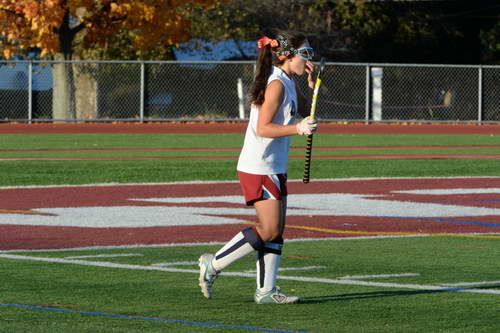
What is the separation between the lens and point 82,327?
7.18m

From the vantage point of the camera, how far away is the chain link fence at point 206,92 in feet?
117

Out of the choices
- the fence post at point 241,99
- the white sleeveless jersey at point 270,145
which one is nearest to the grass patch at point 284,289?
the white sleeveless jersey at point 270,145

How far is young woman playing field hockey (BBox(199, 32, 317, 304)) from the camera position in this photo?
8.27 meters

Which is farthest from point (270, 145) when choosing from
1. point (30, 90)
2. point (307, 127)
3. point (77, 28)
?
point (77, 28)

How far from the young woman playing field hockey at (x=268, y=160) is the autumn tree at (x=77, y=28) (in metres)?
26.1

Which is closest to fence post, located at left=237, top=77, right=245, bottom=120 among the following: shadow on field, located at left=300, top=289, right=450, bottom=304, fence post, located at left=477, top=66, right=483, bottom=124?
fence post, located at left=477, top=66, right=483, bottom=124

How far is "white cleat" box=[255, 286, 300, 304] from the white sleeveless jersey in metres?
0.81

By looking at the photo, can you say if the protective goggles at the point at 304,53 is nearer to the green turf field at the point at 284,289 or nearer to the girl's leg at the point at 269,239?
the girl's leg at the point at 269,239

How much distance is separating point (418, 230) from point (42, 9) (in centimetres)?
2283

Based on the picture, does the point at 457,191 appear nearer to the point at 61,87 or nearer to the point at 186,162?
the point at 186,162

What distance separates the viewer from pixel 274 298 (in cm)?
822

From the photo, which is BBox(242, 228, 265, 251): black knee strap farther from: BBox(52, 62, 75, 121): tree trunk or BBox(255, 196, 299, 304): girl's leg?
BBox(52, 62, 75, 121): tree trunk

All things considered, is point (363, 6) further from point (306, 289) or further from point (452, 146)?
point (306, 289)

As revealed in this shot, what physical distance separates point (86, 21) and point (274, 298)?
2895 centimetres
